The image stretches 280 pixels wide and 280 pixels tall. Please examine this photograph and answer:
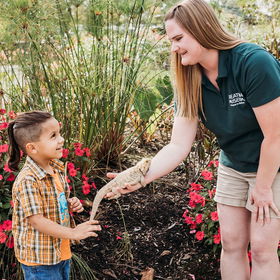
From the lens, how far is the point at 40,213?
196 centimetres

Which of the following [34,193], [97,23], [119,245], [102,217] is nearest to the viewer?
[34,193]

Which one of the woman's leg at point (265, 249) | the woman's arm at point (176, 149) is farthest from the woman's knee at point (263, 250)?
the woman's arm at point (176, 149)

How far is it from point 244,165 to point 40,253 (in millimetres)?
1022

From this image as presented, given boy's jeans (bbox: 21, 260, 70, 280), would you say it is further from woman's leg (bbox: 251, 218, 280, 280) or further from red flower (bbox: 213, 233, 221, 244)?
red flower (bbox: 213, 233, 221, 244)

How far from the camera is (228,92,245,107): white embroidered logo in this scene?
1.99 metres

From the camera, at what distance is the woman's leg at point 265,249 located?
82.4 inches

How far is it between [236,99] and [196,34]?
34cm

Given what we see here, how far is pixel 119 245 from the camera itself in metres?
3.10

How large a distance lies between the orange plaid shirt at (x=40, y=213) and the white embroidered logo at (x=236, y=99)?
2.91ft

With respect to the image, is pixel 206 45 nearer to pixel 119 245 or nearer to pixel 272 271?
pixel 272 271

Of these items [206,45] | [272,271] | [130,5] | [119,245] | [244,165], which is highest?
[130,5]

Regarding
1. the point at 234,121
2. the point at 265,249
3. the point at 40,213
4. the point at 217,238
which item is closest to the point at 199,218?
the point at 217,238

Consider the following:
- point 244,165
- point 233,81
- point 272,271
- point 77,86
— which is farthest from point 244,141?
point 77,86

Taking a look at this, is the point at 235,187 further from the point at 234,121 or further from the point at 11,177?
the point at 11,177
